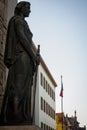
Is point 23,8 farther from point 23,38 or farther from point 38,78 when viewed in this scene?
point 38,78

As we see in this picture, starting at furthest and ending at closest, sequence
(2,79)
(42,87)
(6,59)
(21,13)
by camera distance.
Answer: (42,87) < (2,79) < (21,13) < (6,59)

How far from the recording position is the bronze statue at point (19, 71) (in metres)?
6.00

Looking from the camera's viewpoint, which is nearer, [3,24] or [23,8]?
[23,8]

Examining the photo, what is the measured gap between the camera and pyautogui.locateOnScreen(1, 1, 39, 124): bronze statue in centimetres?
A: 600

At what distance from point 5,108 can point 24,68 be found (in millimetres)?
857

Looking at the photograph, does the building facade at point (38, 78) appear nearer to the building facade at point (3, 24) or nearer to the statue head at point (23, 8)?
the building facade at point (3, 24)

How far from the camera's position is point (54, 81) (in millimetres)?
64250

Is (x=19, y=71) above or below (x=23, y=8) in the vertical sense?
below

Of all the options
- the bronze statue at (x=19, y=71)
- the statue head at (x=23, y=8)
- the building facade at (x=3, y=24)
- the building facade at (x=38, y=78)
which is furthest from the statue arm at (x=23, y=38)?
the building facade at (x=3, y=24)

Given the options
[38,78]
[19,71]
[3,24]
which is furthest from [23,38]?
[38,78]

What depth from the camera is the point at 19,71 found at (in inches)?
248

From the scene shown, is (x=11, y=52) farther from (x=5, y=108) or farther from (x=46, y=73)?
(x=46, y=73)

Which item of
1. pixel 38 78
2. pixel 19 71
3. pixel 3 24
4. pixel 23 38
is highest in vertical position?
pixel 38 78

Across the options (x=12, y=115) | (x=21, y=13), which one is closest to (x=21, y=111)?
(x=12, y=115)
